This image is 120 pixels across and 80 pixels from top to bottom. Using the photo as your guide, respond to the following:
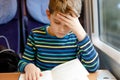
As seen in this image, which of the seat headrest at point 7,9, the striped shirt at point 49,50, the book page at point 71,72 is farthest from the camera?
the seat headrest at point 7,9

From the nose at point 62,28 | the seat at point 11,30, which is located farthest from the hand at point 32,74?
the seat at point 11,30

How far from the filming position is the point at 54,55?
1.17m

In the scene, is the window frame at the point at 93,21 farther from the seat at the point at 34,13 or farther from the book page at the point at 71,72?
the book page at the point at 71,72

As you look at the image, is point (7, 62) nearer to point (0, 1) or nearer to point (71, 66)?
point (0, 1)

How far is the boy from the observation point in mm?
1024

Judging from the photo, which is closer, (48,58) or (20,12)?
(48,58)

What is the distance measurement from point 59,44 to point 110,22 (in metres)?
0.62

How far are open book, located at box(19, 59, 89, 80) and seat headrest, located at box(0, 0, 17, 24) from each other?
106 centimetres

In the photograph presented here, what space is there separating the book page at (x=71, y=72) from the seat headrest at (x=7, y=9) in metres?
1.12

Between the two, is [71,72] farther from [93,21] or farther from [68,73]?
[93,21]

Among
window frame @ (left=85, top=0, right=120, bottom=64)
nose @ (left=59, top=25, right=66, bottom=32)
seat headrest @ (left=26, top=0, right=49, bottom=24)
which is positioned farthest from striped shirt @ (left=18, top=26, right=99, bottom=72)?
seat headrest @ (left=26, top=0, right=49, bottom=24)

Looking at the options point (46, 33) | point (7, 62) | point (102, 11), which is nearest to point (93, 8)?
point (102, 11)

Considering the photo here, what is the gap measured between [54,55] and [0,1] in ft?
3.33

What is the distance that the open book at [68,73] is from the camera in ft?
3.16
